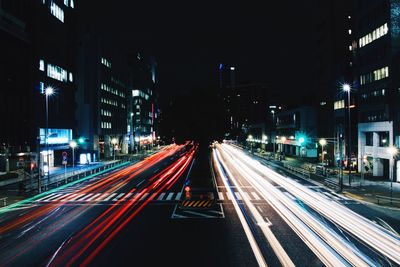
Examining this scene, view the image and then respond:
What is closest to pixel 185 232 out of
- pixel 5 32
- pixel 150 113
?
pixel 5 32

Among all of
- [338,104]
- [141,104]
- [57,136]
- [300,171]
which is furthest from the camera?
[141,104]

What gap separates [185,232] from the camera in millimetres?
19781

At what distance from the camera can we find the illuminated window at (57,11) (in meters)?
61.0

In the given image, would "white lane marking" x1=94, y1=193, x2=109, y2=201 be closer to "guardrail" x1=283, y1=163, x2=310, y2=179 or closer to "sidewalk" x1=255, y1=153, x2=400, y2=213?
"sidewalk" x1=255, y1=153, x2=400, y2=213

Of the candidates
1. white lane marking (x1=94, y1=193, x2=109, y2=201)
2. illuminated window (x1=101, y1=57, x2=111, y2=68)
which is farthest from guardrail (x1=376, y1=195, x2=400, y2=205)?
illuminated window (x1=101, y1=57, x2=111, y2=68)

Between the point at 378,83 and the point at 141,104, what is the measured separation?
3954 inches

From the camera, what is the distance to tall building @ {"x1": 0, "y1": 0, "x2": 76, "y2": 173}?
160ft

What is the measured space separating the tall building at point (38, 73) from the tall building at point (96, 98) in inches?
385

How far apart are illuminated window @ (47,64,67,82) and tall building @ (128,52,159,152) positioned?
4615 cm

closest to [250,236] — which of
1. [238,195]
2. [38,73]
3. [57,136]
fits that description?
[238,195]

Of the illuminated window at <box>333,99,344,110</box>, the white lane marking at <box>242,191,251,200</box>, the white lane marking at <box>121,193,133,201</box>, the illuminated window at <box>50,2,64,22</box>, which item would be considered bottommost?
the white lane marking at <box>242,191,251,200</box>

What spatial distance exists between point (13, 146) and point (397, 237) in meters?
48.5

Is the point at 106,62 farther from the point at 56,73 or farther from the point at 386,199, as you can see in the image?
the point at 386,199

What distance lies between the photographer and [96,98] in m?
85.2
